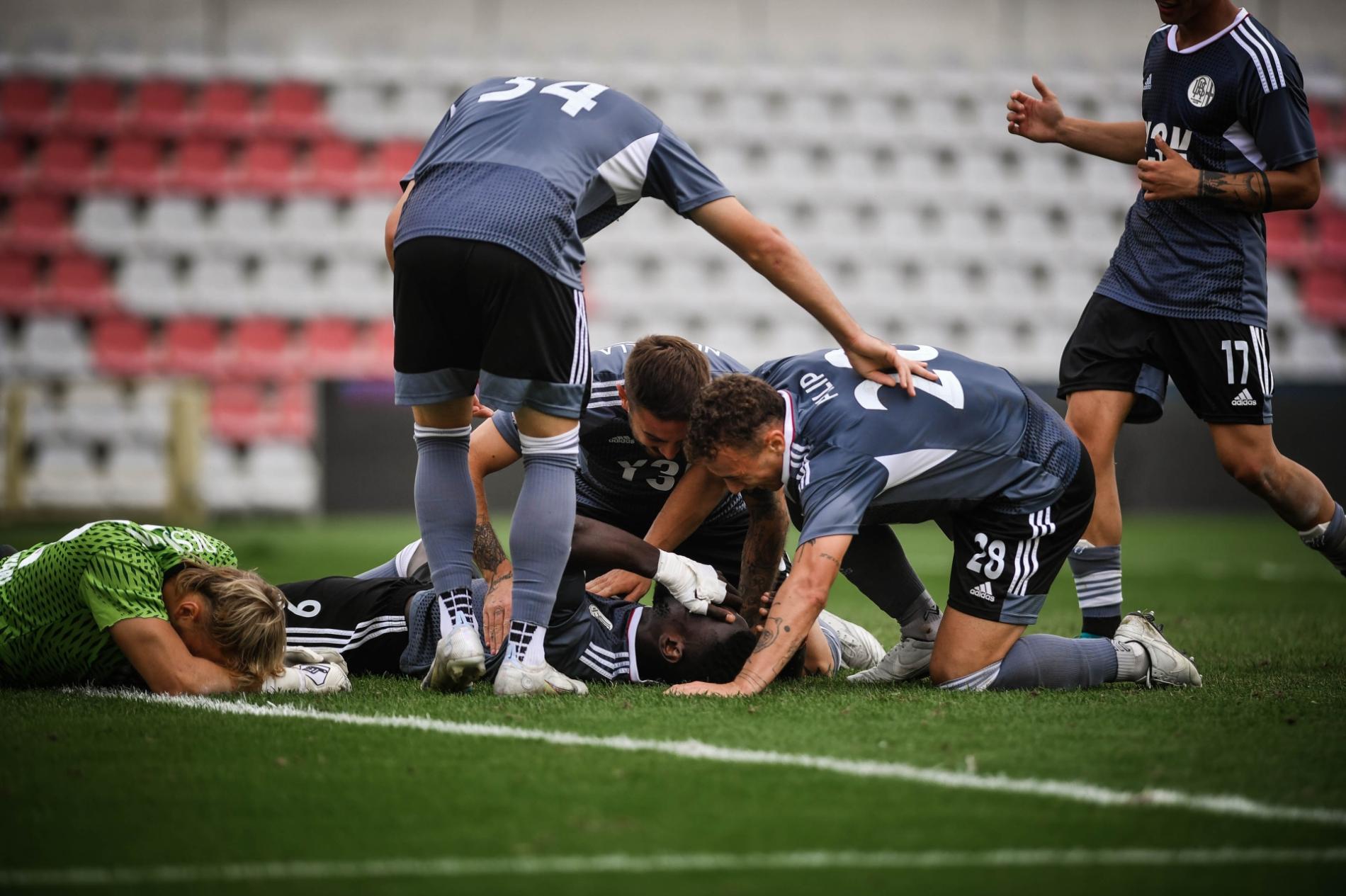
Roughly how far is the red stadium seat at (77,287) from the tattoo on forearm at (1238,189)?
20.0 m

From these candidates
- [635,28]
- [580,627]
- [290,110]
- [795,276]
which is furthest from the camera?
[635,28]

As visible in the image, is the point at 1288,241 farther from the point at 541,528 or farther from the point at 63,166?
the point at 541,528

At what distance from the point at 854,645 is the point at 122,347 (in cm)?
1911

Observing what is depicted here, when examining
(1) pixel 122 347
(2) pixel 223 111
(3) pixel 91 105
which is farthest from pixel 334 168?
(1) pixel 122 347

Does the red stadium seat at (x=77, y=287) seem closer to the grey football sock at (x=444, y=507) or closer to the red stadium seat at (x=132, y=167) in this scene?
the red stadium seat at (x=132, y=167)

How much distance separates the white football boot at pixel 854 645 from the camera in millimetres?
4781

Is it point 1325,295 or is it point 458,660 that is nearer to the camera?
point 458,660

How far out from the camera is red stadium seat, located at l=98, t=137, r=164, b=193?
21.4 meters

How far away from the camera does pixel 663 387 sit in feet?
13.5

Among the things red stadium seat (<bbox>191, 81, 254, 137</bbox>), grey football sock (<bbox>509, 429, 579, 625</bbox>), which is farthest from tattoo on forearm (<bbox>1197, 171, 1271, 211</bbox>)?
red stadium seat (<bbox>191, 81, 254, 137</bbox>)

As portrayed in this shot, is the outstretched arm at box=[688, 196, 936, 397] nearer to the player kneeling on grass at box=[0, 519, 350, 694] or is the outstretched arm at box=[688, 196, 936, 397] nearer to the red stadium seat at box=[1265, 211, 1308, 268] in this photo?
the player kneeling on grass at box=[0, 519, 350, 694]

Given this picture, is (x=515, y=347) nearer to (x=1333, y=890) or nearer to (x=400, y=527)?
(x=1333, y=890)

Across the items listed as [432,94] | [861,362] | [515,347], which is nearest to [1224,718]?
[861,362]

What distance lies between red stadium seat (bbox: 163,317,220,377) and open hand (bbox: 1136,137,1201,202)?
735 inches
